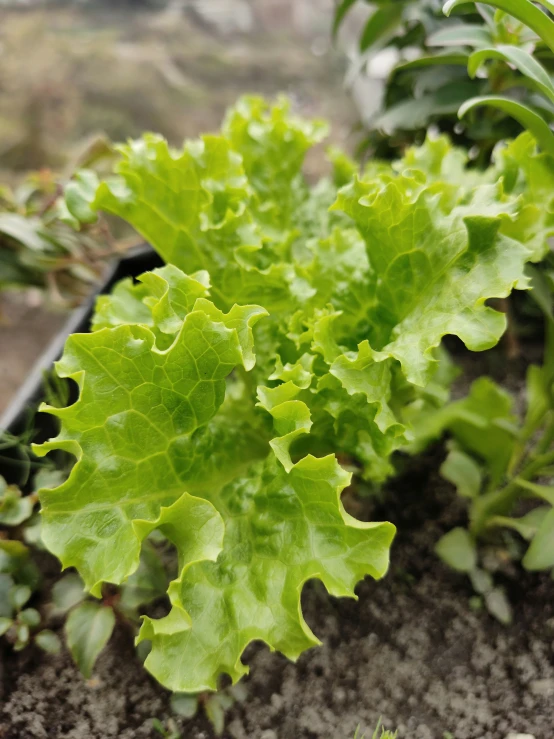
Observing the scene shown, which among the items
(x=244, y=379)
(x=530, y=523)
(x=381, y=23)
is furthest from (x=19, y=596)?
(x=381, y=23)

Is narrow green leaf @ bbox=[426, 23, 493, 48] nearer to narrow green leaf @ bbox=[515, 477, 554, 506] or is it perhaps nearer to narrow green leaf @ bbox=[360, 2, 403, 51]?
narrow green leaf @ bbox=[360, 2, 403, 51]

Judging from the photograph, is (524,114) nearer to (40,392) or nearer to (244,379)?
(244,379)

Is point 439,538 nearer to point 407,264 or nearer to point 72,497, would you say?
point 407,264

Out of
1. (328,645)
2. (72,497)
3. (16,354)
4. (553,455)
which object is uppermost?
(553,455)

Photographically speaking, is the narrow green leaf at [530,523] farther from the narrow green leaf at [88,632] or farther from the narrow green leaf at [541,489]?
the narrow green leaf at [88,632]

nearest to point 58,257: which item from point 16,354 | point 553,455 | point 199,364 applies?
point 16,354

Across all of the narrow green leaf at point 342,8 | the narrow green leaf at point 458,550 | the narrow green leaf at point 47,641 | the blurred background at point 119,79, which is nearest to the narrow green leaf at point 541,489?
the narrow green leaf at point 458,550

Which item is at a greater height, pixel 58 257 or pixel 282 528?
pixel 282 528

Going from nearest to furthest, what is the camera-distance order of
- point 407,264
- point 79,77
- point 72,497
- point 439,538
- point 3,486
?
point 72,497 → point 407,264 → point 3,486 → point 439,538 → point 79,77
